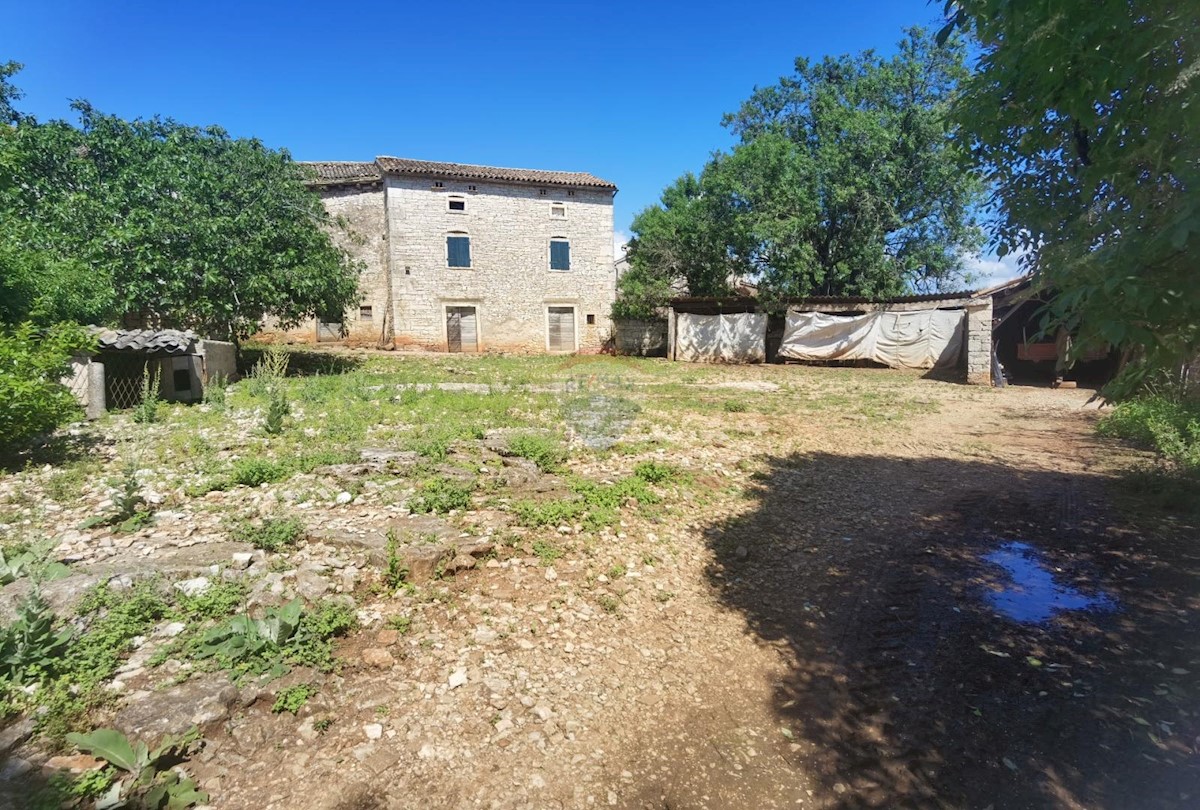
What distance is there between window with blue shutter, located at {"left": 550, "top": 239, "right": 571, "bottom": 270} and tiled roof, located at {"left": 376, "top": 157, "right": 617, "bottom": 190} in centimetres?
240

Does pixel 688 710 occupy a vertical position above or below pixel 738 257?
below

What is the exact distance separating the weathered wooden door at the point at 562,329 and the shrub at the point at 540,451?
1820 centimetres

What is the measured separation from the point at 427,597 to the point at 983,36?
5.07 m

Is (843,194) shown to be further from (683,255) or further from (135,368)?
(135,368)

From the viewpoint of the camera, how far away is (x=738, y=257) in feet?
69.3

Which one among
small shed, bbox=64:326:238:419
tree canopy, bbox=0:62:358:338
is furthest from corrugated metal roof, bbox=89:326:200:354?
tree canopy, bbox=0:62:358:338

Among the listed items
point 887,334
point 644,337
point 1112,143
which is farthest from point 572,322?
point 1112,143

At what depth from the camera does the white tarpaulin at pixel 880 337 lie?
18016 millimetres

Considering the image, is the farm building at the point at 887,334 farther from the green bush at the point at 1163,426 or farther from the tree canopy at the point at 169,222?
the tree canopy at the point at 169,222

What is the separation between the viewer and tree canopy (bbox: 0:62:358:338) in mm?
10781

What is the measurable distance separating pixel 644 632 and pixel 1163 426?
7381 mm

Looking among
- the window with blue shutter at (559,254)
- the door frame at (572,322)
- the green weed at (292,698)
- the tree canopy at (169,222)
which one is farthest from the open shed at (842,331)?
the green weed at (292,698)

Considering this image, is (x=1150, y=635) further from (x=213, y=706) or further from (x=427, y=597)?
(x=213, y=706)

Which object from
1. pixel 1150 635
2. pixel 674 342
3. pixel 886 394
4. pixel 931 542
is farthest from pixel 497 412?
pixel 674 342
